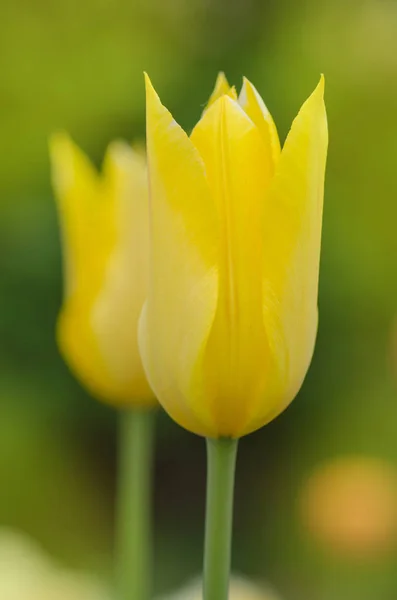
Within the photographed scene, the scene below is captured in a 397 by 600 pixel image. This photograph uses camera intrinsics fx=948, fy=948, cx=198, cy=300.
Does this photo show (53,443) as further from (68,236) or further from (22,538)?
(68,236)

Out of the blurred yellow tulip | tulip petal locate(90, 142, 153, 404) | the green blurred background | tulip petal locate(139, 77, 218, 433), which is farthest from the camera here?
the green blurred background

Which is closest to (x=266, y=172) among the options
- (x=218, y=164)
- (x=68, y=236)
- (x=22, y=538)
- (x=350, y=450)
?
(x=218, y=164)

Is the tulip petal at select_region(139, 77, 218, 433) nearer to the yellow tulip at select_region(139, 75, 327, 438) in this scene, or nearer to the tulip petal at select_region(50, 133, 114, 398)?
the yellow tulip at select_region(139, 75, 327, 438)

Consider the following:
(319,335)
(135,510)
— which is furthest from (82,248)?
(319,335)

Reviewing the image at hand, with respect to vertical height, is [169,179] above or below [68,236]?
below

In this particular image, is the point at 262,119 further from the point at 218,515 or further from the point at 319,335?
the point at 319,335

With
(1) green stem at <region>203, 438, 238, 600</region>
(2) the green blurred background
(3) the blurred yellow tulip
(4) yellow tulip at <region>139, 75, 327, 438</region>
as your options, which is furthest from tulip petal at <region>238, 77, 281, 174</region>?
(2) the green blurred background
